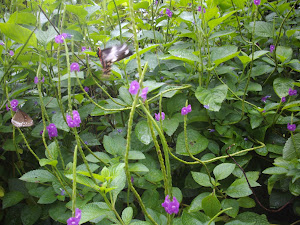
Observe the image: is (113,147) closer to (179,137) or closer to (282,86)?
(179,137)

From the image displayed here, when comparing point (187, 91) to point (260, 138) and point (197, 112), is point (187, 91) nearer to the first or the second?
point (197, 112)

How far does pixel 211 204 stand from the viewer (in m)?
0.73

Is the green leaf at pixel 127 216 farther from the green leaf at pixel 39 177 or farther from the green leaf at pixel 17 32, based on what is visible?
the green leaf at pixel 17 32

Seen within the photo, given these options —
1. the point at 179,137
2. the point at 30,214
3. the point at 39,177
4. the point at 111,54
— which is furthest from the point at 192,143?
the point at 30,214

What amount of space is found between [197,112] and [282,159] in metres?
0.34

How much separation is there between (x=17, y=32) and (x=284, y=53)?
1014 mm

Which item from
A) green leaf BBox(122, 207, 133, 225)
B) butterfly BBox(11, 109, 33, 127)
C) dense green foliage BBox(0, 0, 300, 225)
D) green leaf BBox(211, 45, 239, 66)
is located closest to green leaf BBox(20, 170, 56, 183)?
dense green foliage BBox(0, 0, 300, 225)

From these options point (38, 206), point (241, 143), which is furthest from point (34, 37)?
point (241, 143)

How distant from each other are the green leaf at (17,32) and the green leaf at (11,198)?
1.95ft

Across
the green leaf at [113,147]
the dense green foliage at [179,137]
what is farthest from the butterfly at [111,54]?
the green leaf at [113,147]

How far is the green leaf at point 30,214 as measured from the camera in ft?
3.25

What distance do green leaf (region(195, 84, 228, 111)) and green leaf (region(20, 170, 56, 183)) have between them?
562 millimetres

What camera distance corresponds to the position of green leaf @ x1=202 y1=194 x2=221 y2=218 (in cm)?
72

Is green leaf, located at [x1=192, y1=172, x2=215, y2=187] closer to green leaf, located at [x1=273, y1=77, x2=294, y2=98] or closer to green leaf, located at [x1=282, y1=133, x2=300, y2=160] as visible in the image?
green leaf, located at [x1=282, y1=133, x2=300, y2=160]
